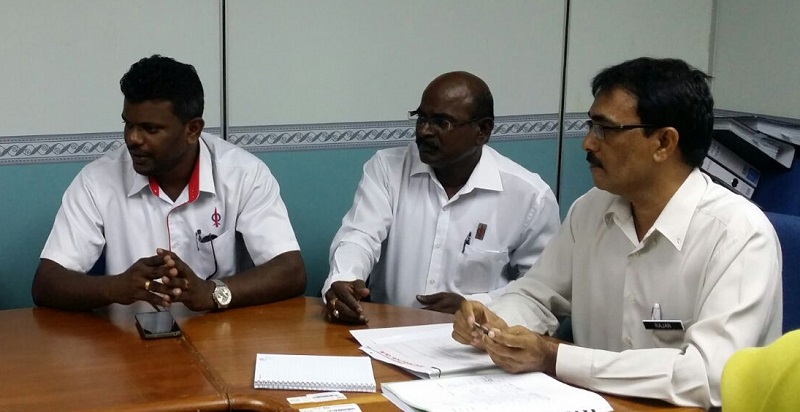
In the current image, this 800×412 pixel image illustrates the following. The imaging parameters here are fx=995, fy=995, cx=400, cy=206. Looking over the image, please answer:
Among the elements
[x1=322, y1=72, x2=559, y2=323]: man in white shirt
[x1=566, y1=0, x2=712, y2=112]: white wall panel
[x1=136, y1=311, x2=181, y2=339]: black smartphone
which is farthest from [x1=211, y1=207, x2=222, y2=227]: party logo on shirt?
[x1=566, y1=0, x2=712, y2=112]: white wall panel

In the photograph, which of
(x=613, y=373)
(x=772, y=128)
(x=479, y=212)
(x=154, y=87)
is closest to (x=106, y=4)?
(x=154, y=87)

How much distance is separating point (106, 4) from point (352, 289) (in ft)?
5.21

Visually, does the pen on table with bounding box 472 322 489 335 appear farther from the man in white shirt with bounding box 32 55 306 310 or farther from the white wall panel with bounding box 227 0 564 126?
the white wall panel with bounding box 227 0 564 126

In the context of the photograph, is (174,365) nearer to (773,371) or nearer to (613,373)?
(613,373)

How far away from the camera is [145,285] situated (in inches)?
91.9

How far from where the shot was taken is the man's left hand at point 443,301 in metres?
2.75

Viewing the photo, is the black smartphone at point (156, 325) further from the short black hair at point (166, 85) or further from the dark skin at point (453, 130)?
the dark skin at point (453, 130)

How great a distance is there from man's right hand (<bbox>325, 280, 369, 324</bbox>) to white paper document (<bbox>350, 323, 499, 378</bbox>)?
2.5 inches

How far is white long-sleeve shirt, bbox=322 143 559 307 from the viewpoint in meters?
3.06

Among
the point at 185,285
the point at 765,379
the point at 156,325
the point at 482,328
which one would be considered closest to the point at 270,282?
the point at 185,285

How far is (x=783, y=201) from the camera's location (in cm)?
396

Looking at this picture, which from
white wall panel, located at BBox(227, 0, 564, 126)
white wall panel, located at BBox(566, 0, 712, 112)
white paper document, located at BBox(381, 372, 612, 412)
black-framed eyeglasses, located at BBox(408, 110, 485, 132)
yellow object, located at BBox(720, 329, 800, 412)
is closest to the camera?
yellow object, located at BBox(720, 329, 800, 412)

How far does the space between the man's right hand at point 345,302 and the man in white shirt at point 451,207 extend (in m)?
0.61

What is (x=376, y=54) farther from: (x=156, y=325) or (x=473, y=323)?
(x=473, y=323)
